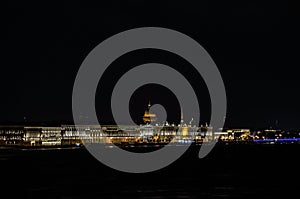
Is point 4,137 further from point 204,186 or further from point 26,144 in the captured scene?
point 204,186

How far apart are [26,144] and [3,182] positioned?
114927mm

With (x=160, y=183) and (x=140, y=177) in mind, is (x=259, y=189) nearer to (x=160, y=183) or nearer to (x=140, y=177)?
(x=160, y=183)

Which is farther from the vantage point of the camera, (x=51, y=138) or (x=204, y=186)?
(x=51, y=138)

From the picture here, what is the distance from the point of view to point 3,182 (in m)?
45.7

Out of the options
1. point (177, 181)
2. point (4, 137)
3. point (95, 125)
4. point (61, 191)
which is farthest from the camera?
point (95, 125)

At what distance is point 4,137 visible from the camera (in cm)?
15638

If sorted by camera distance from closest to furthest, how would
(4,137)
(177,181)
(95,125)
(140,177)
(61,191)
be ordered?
(61,191), (177,181), (140,177), (4,137), (95,125)

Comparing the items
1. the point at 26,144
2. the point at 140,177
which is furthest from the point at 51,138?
the point at 140,177

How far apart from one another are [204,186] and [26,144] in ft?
398

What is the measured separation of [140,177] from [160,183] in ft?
18.1

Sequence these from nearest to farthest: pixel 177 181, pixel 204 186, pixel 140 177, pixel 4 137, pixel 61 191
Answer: pixel 61 191 < pixel 204 186 < pixel 177 181 < pixel 140 177 < pixel 4 137

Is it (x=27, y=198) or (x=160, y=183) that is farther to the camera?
(x=160, y=183)

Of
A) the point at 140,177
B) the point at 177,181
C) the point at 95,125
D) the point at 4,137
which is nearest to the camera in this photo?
the point at 177,181

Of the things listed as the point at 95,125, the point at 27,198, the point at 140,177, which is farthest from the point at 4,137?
the point at 27,198
